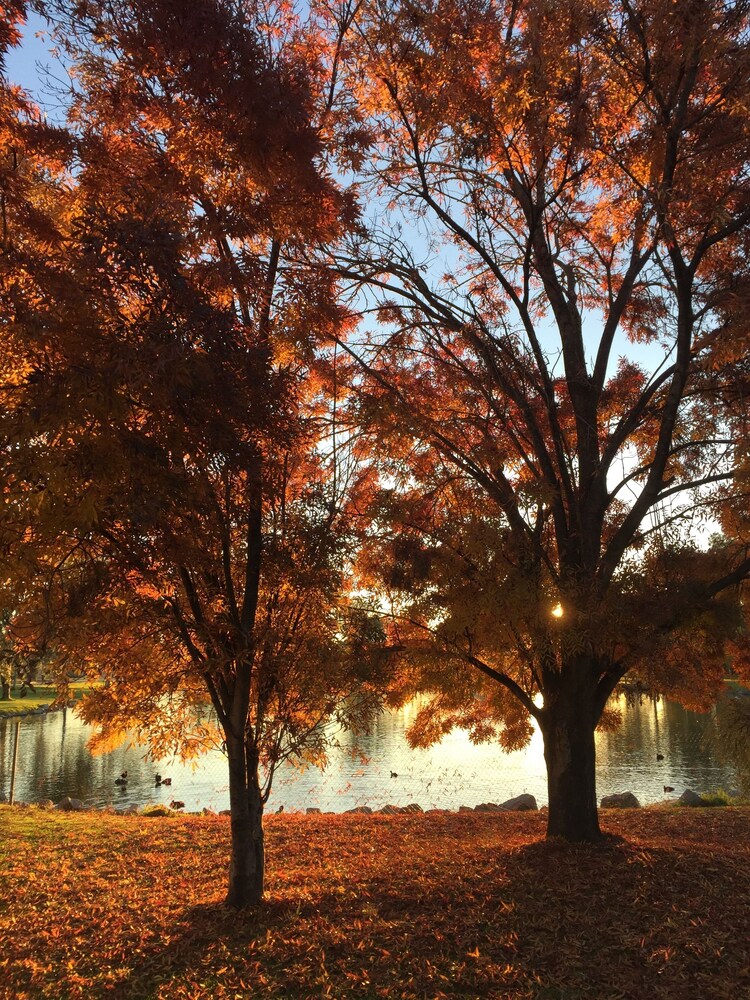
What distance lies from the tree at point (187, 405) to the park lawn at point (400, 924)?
3.04 ft

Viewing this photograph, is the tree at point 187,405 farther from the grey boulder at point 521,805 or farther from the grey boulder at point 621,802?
the grey boulder at point 621,802

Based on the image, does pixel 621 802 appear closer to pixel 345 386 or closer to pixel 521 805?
pixel 521 805

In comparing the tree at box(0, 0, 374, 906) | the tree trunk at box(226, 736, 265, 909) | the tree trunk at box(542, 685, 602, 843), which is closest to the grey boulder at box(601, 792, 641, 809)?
the tree trunk at box(542, 685, 602, 843)

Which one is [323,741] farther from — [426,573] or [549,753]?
[549,753]

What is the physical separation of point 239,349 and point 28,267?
48.6 inches

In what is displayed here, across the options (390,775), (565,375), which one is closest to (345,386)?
(565,375)

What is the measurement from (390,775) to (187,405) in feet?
51.2

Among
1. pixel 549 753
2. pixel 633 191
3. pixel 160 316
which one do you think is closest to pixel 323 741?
pixel 549 753

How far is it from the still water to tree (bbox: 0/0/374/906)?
24.4 feet

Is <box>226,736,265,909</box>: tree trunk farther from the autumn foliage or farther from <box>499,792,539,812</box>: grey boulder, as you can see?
<box>499,792,539,812</box>: grey boulder

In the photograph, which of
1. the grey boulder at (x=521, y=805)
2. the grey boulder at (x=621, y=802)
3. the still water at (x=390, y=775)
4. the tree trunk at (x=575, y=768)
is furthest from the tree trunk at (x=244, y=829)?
the grey boulder at (x=621, y=802)

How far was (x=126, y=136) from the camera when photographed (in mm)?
5254

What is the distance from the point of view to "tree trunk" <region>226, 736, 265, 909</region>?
18.2 feet

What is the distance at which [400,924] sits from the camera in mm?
4945
